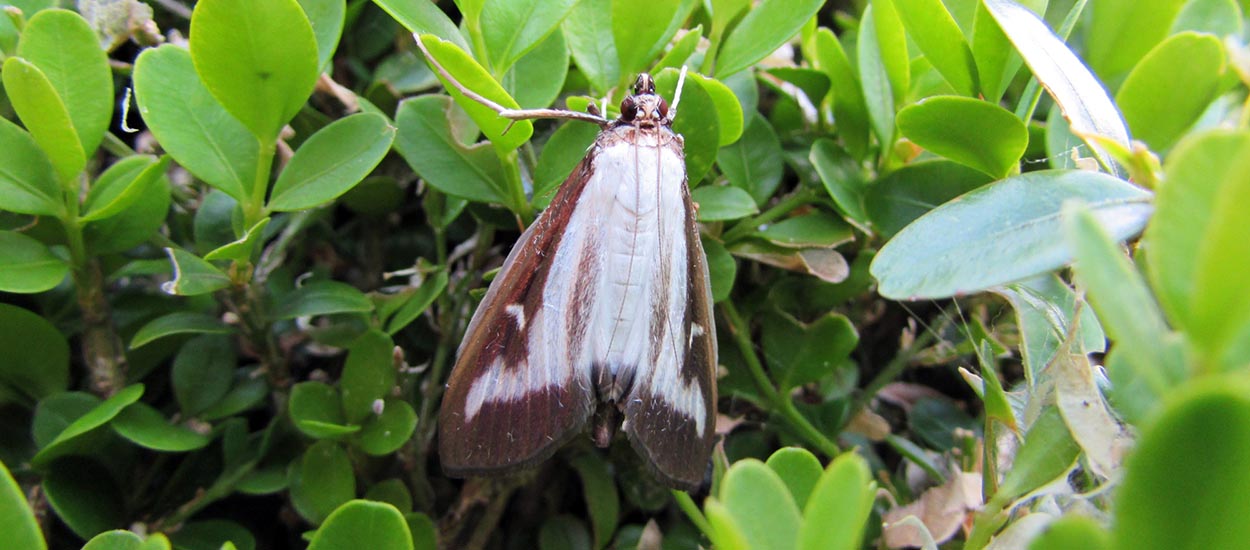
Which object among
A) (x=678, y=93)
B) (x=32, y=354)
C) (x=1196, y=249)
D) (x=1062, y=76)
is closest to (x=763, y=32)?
(x=678, y=93)

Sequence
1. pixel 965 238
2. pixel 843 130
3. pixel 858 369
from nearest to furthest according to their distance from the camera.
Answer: pixel 965 238 → pixel 843 130 → pixel 858 369

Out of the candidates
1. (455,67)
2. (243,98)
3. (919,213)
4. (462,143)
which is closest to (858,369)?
(919,213)

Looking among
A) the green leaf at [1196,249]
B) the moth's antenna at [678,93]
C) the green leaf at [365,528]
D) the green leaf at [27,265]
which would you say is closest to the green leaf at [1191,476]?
the green leaf at [1196,249]

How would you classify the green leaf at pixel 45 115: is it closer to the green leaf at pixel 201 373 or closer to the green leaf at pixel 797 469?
the green leaf at pixel 201 373

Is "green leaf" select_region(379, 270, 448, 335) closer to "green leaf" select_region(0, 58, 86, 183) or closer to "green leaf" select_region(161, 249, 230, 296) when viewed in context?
"green leaf" select_region(161, 249, 230, 296)

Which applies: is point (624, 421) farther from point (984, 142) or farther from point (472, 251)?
point (984, 142)

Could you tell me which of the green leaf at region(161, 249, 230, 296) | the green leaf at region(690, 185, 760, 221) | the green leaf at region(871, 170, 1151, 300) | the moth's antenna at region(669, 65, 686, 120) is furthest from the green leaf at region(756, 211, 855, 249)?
the green leaf at region(161, 249, 230, 296)
